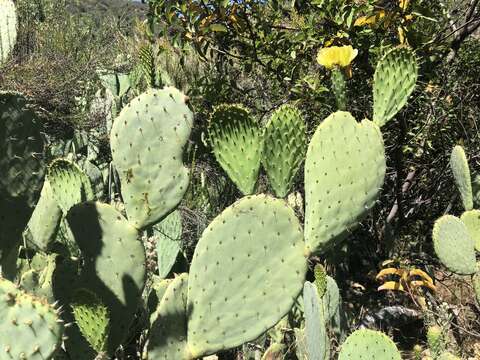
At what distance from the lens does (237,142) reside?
151 centimetres

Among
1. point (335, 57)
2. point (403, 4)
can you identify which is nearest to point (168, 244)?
point (335, 57)

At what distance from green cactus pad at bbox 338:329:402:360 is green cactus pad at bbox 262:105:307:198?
1.94 ft

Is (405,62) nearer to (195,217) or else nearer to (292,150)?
(292,150)

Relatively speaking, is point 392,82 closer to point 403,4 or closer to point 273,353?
point 403,4

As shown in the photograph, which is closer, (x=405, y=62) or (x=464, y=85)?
(x=405, y=62)

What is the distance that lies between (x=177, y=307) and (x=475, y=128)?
7.86 feet

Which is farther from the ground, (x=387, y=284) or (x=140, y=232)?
(x=140, y=232)

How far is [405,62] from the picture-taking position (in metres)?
1.74

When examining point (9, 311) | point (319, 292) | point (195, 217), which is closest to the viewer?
point (9, 311)

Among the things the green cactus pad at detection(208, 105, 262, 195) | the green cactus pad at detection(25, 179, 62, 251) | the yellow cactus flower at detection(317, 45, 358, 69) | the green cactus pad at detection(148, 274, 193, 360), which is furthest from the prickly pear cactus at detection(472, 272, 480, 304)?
Result: the green cactus pad at detection(25, 179, 62, 251)

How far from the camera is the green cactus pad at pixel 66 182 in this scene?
5.53 ft

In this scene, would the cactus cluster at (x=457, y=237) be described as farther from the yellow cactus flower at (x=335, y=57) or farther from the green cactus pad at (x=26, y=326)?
the green cactus pad at (x=26, y=326)

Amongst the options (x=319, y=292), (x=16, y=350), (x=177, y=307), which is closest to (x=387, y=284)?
(x=319, y=292)

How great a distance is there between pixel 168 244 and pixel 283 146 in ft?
3.55
